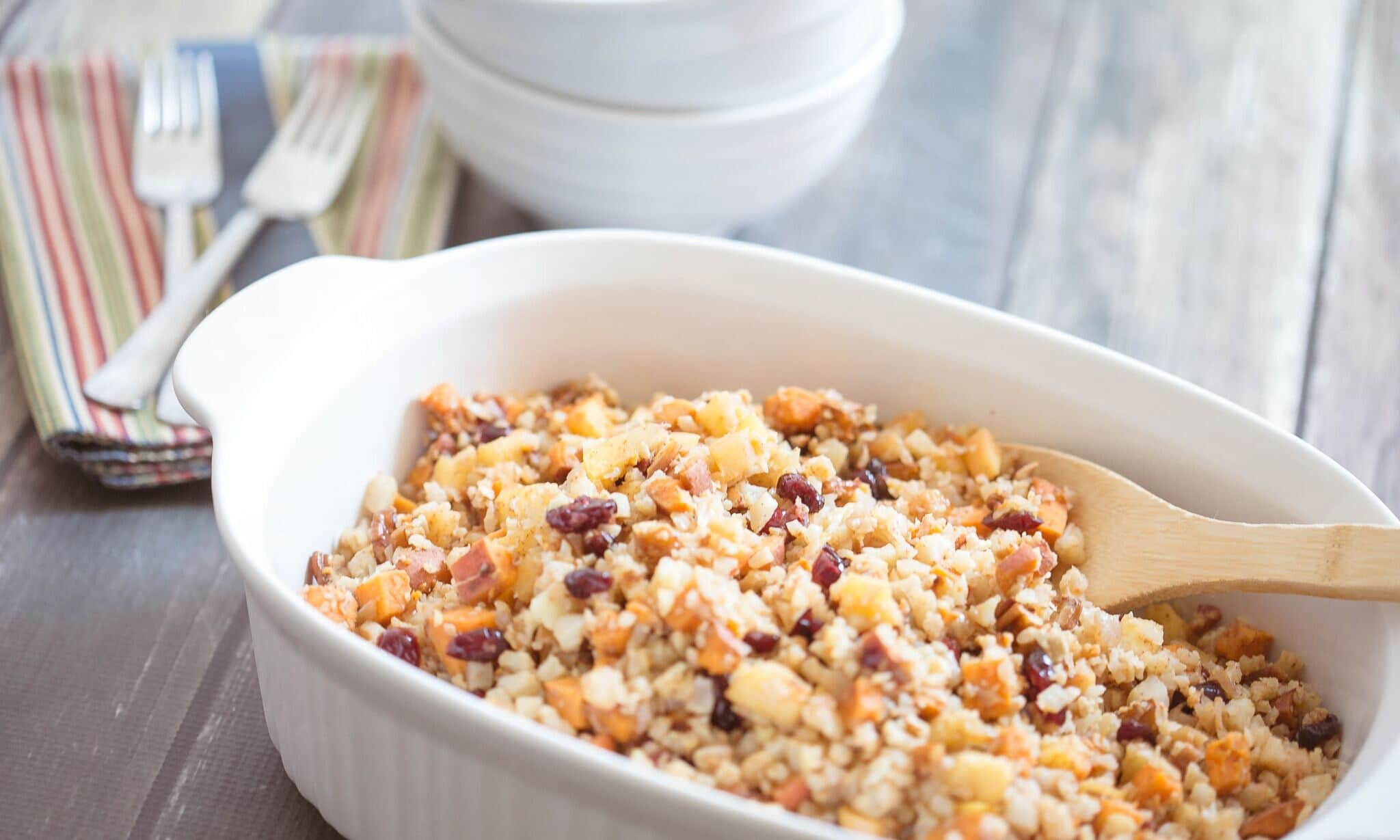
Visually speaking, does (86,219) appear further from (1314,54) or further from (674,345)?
(1314,54)

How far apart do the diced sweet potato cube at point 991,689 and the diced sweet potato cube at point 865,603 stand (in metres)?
0.09

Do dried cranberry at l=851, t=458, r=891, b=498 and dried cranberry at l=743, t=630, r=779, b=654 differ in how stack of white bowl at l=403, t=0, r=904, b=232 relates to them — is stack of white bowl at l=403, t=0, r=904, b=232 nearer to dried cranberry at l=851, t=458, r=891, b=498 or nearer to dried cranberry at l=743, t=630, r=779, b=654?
dried cranberry at l=851, t=458, r=891, b=498

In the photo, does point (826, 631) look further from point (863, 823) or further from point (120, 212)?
point (120, 212)

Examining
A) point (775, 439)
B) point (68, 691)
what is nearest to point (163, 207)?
point (68, 691)

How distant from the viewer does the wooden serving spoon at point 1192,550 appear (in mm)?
1274

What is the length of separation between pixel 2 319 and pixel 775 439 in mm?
1306

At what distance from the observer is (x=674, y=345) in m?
1.71

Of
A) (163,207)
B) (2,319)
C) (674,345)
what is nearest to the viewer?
(674,345)

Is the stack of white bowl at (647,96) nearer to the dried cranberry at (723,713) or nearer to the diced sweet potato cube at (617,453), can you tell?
the diced sweet potato cube at (617,453)

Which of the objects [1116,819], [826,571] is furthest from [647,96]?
[1116,819]

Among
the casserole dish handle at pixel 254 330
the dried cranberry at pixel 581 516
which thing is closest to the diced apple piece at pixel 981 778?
the dried cranberry at pixel 581 516

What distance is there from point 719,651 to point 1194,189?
169cm

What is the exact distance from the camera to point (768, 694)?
116 cm

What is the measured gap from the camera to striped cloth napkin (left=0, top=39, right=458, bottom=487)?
5.88ft
